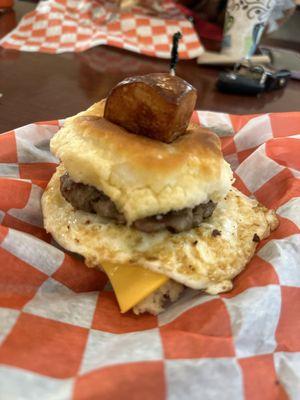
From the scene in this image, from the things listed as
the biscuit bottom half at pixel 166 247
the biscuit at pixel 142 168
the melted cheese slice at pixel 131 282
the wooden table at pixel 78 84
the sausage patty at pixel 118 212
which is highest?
the biscuit at pixel 142 168

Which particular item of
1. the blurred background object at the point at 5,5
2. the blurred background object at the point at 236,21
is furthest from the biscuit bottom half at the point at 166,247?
the blurred background object at the point at 5,5

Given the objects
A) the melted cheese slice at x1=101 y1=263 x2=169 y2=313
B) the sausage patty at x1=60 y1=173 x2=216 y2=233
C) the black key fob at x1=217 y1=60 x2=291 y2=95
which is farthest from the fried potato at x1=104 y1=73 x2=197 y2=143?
the black key fob at x1=217 y1=60 x2=291 y2=95

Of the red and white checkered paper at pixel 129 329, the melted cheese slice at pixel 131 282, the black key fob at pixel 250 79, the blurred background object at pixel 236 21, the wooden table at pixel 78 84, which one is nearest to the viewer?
the red and white checkered paper at pixel 129 329

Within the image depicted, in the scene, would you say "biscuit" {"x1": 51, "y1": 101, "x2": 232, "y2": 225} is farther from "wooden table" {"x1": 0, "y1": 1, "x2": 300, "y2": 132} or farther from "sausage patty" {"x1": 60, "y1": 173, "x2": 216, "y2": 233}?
"wooden table" {"x1": 0, "y1": 1, "x2": 300, "y2": 132}

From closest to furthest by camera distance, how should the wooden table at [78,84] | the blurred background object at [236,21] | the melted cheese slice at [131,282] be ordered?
the melted cheese slice at [131,282] → the wooden table at [78,84] → the blurred background object at [236,21]

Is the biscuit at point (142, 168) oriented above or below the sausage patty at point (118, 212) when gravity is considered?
above

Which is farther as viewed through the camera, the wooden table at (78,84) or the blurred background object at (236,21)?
the blurred background object at (236,21)

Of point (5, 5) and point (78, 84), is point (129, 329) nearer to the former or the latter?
point (78, 84)

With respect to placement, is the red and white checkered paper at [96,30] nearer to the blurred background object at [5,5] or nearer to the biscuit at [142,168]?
the blurred background object at [5,5]
